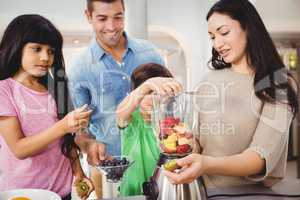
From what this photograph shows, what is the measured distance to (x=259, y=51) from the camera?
138 centimetres

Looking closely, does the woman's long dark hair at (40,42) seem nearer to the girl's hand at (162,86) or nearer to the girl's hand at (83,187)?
the girl's hand at (83,187)

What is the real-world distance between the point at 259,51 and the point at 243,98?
18 centimetres

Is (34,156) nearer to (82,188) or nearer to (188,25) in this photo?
(82,188)

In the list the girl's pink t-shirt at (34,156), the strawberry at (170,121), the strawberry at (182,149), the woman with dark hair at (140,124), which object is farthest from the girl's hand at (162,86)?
the girl's pink t-shirt at (34,156)

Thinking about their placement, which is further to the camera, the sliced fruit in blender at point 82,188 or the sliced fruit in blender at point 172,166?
the sliced fruit in blender at point 82,188

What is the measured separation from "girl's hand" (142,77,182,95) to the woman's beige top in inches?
3.7

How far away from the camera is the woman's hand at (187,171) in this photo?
113cm

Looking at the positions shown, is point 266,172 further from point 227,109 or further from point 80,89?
point 80,89

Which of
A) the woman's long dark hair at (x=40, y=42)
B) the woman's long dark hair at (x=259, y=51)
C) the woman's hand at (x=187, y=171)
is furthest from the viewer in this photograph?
the woman's long dark hair at (x=259, y=51)

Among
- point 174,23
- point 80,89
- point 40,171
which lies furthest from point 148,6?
point 40,171

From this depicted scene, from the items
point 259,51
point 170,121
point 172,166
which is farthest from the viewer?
point 259,51

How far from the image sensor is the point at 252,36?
1379 millimetres

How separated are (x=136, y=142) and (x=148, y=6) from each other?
0.50 metres

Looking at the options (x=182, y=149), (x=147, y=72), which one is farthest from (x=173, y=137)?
(x=147, y=72)
